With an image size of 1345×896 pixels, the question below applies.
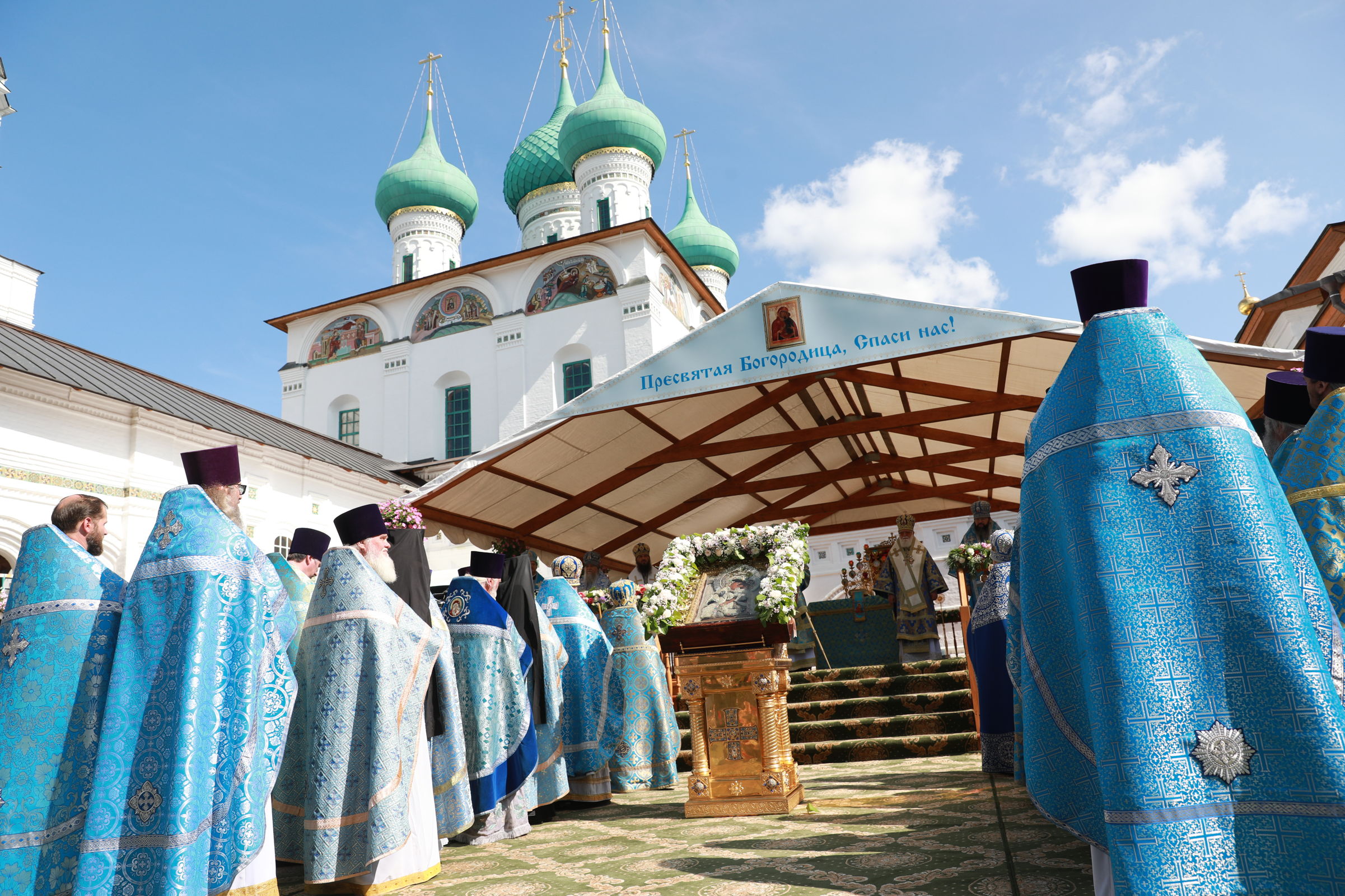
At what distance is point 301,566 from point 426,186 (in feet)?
76.6

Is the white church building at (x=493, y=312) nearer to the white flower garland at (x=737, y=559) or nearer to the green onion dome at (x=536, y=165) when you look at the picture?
the green onion dome at (x=536, y=165)

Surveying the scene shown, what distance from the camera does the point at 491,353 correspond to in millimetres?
22578

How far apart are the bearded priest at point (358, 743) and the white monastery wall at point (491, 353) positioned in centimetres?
1615

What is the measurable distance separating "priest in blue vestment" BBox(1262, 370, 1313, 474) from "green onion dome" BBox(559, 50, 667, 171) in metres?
23.2

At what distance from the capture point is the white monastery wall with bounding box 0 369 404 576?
11344 millimetres

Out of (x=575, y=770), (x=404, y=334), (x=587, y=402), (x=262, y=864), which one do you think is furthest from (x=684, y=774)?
(x=404, y=334)

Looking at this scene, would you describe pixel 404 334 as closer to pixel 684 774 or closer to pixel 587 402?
pixel 587 402

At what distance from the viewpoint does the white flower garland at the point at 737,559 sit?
5.70m

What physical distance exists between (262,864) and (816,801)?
143 inches

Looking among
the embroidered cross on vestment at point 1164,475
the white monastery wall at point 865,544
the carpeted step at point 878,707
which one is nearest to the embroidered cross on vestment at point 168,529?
the embroidered cross on vestment at point 1164,475

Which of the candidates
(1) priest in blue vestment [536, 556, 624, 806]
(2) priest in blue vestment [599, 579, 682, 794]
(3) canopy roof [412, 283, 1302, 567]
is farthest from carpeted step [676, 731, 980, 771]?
(3) canopy roof [412, 283, 1302, 567]

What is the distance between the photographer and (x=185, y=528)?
3525 mm

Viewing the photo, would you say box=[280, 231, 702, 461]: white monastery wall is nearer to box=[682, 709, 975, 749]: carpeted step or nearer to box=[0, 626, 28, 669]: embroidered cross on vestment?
box=[682, 709, 975, 749]: carpeted step

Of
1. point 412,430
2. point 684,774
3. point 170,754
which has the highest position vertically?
point 412,430
